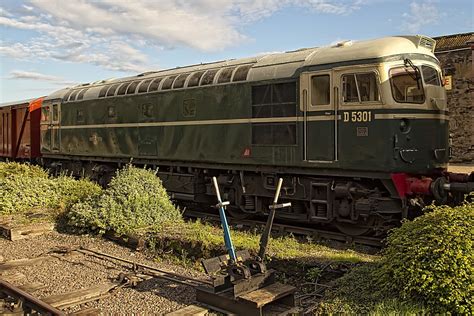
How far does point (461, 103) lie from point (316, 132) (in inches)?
536

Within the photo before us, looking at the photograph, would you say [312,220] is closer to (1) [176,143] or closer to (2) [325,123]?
(2) [325,123]

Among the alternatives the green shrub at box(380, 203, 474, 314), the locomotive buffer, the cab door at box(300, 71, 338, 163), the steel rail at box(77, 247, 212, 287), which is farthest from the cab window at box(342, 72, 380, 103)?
the steel rail at box(77, 247, 212, 287)

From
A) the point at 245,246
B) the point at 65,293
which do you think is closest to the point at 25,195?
the point at 65,293

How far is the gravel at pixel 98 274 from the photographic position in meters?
6.14

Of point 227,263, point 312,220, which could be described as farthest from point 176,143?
point 227,263

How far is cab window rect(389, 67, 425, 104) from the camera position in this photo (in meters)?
8.91

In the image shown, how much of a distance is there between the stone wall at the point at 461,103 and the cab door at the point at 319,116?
1280 centimetres

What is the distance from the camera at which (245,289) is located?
221 inches

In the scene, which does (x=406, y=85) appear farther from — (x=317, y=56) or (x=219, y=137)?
(x=219, y=137)

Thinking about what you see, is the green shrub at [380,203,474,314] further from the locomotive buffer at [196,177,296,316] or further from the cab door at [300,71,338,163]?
the cab door at [300,71,338,163]

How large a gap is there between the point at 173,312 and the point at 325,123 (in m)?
5.39

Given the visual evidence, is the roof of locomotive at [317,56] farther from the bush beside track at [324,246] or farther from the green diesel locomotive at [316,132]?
the bush beside track at [324,246]

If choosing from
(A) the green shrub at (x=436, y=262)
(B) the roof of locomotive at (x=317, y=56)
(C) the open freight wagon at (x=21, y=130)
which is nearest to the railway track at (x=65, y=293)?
(A) the green shrub at (x=436, y=262)

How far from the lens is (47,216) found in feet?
36.6
